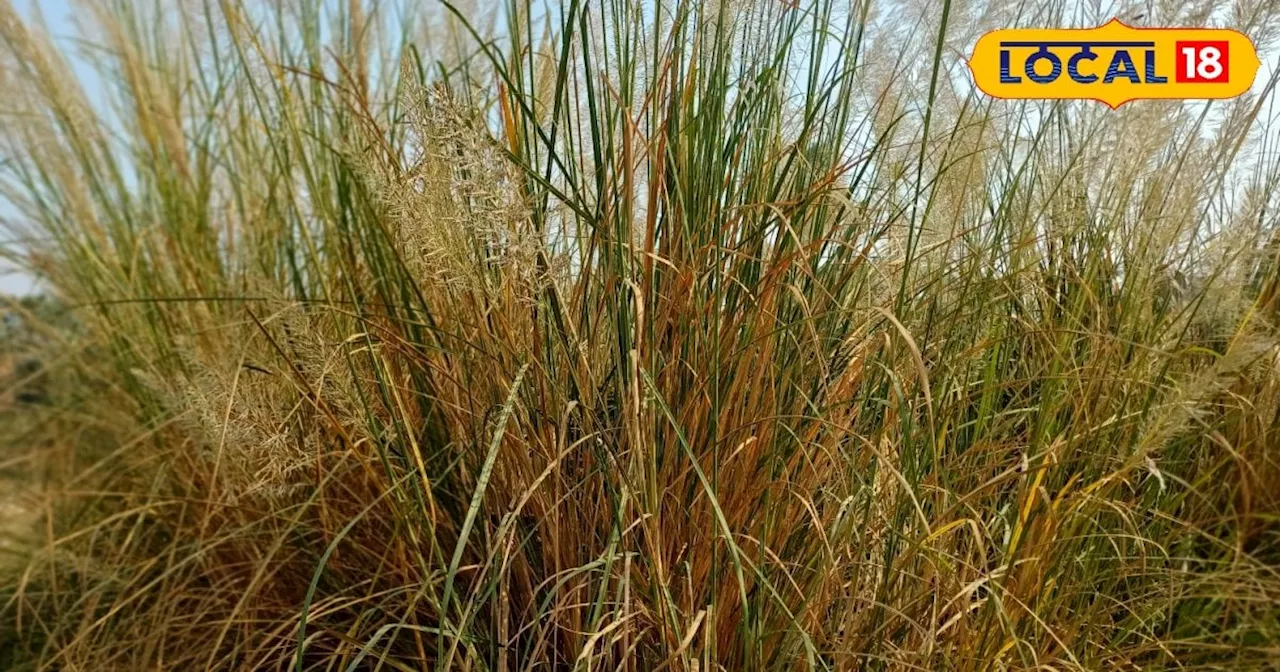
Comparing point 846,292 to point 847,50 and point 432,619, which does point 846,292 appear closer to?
point 847,50

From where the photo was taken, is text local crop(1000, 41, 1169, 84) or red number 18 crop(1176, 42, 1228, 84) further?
red number 18 crop(1176, 42, 1228, 84)

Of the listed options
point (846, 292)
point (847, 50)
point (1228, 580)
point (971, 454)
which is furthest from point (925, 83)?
point (1228, 580)

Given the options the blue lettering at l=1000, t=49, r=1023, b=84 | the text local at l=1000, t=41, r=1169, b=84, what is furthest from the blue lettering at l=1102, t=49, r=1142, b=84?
the blue lettering at l=1000, t=49, r=1023, b=84

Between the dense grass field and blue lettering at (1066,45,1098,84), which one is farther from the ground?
blue lettering at (1066,45,1098,84)

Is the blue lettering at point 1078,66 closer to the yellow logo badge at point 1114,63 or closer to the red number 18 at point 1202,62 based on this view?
the yellow logo badge at point 1114,63

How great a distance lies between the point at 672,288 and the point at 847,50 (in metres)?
0.39

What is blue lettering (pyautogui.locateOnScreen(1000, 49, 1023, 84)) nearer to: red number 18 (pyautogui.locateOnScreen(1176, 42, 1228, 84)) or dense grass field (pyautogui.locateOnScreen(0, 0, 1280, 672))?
dense grass field (pyautogui.locateOnScreen(0, 0, 1280, 672))

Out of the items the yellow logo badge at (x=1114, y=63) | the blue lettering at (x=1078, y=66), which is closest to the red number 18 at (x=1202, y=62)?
the yellow logo badge at (x=1114, y=63)

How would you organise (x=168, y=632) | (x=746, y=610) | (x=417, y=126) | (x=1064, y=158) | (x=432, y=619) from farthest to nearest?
(x=168, y=632) → (x=1064, y=158) → (x=432, y=619) → (x=417, y=126) → (x=746, y=610)

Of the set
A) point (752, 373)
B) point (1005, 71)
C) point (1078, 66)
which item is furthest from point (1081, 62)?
point (752, 373)

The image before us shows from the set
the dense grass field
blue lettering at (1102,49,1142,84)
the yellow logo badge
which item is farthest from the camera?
blue lettering at (1102,49,1142,84)

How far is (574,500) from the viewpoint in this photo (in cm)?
123

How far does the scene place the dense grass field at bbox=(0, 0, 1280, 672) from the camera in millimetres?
1173

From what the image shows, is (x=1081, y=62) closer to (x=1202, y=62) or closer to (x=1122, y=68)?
→ (x=1122, y=68)
